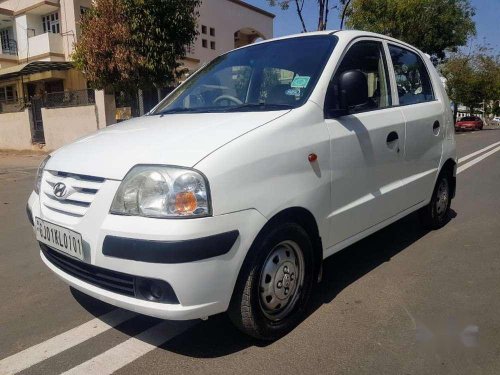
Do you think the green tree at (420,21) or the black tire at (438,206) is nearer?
the black tire at (438,206)

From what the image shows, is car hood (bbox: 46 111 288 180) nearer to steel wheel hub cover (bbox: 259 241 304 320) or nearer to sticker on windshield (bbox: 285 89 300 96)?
sticker on windshield (bbox: 285 89 300 96)

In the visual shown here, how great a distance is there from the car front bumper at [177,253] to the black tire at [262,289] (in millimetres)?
102

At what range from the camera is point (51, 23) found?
23.3 meters

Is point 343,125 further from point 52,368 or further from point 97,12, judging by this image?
point 97,12

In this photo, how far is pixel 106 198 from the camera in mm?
2273

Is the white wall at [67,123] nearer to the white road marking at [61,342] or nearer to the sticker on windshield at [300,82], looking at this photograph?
the white road marking at [61,342]

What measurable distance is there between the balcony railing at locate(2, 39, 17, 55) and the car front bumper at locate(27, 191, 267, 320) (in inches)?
1069

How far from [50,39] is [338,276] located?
22.6 m

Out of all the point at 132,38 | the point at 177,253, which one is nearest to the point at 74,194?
the point at 177,253

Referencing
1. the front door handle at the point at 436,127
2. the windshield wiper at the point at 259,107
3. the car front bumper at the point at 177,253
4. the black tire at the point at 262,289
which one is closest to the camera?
the car front bumper at the point at 177,253

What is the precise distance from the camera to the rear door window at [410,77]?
12.6 feet

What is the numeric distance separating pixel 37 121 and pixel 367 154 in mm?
18188

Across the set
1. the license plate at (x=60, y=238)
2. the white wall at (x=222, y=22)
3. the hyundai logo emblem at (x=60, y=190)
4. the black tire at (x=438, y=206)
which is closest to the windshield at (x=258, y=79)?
the hyundai logo emblem at (x=60, y=190)

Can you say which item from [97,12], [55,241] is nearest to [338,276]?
[55,241]
